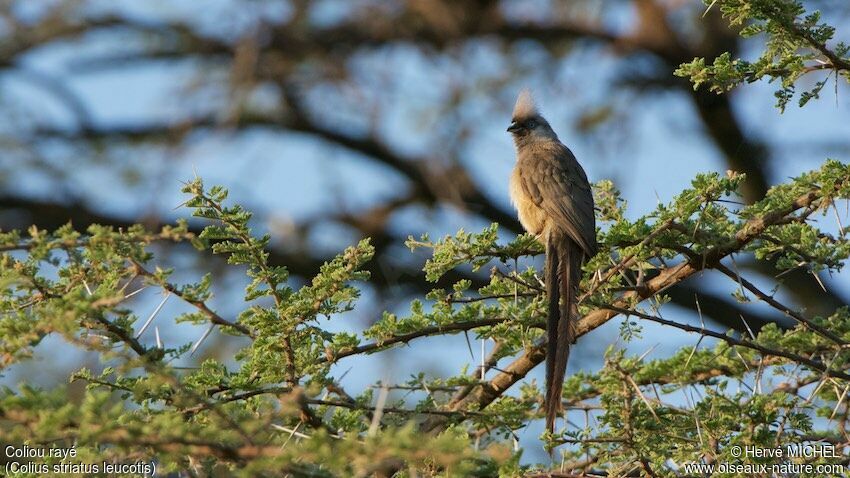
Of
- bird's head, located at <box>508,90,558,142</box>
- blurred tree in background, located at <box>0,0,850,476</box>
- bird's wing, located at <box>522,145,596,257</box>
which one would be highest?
bird's head, located at <box>508,90,558,142</box>

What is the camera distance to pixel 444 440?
6.36ft

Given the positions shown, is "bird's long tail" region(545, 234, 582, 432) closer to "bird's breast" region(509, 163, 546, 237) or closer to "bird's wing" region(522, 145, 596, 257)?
"bird's wing" region(522, 145, 596, 257)

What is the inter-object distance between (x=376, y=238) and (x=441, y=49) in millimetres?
2560

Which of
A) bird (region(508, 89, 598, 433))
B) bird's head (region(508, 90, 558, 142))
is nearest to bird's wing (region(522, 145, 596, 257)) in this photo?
bird (region(508, 89, 598, 433))

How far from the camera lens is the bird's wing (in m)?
4.66

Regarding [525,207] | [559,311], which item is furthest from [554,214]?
[559,311]

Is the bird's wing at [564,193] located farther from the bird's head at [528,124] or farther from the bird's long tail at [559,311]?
the bird's head at [528,124]

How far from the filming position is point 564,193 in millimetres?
5207

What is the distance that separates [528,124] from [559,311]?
9.65 feet

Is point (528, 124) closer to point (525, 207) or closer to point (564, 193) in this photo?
point (525, 207)

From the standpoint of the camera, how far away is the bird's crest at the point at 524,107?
6686mm

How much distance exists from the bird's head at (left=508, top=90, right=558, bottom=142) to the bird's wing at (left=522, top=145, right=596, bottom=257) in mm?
466

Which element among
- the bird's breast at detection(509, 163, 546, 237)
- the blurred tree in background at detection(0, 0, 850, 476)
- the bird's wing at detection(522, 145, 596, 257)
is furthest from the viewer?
the bird's breast at detection(509, 163, 546, 237)

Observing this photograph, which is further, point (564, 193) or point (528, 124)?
point (528, 124)
